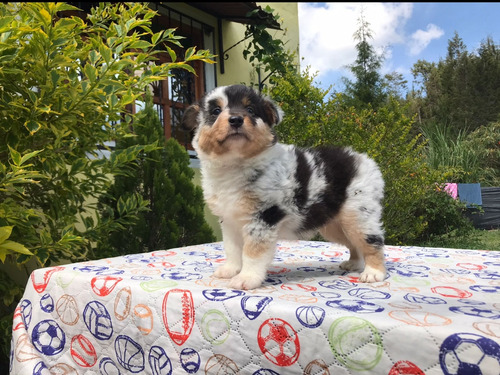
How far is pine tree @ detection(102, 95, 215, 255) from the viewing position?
2881 mm

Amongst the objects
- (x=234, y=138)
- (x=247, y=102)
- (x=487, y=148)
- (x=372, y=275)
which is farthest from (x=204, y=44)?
(x=372, y=275)

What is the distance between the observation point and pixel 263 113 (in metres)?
1.36

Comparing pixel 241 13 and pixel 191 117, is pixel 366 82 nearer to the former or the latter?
pixel 241 13

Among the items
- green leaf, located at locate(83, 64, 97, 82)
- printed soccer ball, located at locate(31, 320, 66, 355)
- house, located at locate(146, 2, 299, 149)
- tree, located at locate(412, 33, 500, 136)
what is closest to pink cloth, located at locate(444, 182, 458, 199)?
tree, located at locate(412, 33, 500, 136)

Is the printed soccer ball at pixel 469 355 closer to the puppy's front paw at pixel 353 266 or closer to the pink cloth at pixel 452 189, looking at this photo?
the puppy's front paw at pixel 353 266

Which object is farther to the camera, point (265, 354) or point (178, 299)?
point (178, 299)

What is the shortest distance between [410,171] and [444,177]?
1.01ft

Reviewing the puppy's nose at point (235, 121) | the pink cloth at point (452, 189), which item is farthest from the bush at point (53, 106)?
the pink cloth at point (452, 189)

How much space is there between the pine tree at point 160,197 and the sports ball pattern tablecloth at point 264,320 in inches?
43.8

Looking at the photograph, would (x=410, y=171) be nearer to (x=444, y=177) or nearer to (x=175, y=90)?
(x=444, y=177)

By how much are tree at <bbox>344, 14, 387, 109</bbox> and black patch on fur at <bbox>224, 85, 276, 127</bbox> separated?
2.65 meters

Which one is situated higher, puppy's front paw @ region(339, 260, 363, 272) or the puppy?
the puppy

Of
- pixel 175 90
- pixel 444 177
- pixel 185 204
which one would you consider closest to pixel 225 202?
pixel 185 204

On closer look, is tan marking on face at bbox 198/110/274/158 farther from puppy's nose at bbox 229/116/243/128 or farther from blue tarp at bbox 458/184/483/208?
blue tarp at bbox 458/184/483/208
